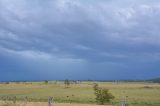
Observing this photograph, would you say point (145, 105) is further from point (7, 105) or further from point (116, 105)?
point (7, 105)

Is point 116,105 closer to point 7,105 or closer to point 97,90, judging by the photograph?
point 97,90

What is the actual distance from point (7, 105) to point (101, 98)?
35065 millimetres

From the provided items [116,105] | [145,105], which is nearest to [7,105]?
[116,105]

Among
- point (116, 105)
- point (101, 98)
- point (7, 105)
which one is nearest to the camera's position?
point (7, 105)

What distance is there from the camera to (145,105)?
67.6 metres

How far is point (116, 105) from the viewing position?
214 ft

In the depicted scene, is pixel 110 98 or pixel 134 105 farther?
pixel 110 98

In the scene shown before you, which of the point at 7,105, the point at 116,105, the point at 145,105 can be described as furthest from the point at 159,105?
the point at 7,105

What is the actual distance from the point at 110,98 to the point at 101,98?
7.18ft

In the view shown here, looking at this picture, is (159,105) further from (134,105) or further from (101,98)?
(101,98)

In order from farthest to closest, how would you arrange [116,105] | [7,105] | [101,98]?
[101,98] → [116,105] → [7,105]

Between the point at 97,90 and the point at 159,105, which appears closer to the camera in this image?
the point at 159,105

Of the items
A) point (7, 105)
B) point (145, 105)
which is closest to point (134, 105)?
point (145, 105)

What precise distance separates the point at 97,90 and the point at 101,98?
280 centimetres
